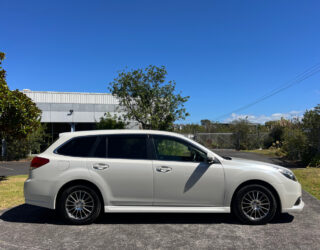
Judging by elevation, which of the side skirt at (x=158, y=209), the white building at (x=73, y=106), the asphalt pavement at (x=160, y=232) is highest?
the white building at (x=73, y=106)

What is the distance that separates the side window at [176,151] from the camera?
4.98 meters

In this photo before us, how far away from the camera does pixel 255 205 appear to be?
482cm

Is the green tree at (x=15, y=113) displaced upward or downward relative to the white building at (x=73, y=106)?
downward

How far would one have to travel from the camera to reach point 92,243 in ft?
13.1

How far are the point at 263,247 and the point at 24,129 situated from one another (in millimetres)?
8592

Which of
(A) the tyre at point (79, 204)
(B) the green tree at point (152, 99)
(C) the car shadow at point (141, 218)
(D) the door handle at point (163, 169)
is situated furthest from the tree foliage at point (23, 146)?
(D) the door handle at point (163, 169)

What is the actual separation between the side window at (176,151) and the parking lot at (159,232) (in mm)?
1153

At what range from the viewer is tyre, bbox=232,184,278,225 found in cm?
480

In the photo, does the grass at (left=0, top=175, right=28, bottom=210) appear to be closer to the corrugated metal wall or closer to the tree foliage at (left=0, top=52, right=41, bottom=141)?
the tree foliage at (left=0, top=52, right=41, bottom=141)

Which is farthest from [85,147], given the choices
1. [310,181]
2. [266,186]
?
[310,181]

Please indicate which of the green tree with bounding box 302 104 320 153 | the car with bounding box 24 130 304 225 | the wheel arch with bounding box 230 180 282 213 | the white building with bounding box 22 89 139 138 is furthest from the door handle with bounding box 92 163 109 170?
the white building with bounding box 22 89 139 138

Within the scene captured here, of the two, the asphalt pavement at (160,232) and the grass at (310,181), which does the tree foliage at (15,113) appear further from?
the grass at (310,181)

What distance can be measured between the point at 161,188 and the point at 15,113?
6.82 m

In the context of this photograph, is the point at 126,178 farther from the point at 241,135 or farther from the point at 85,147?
the point at 241,135
